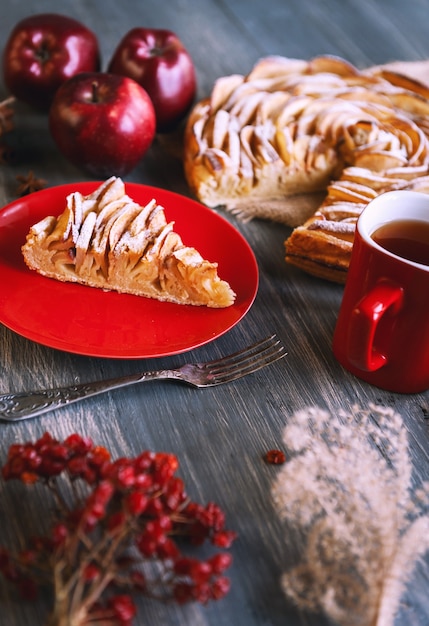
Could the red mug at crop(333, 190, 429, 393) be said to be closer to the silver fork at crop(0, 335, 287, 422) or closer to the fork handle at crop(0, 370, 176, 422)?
the silver fork at crop(0, 335, 287, 422)

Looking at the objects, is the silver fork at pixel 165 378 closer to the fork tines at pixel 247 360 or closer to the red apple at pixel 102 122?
the fork tines at pixel 247 360

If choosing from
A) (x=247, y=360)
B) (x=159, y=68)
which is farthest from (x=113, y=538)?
(x=159, y=68)

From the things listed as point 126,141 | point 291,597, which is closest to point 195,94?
point 126,141

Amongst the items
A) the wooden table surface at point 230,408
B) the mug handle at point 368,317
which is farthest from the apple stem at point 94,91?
the mug handle at point 368,317

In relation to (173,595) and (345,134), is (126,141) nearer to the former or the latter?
(345,134)

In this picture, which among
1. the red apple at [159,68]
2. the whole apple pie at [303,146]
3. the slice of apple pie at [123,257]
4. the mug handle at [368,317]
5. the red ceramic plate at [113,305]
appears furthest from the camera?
the red apple at [159,68]

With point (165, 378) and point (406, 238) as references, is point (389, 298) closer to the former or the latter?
point (406, 238)

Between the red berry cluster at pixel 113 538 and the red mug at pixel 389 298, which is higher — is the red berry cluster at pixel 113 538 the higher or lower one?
the lower one
